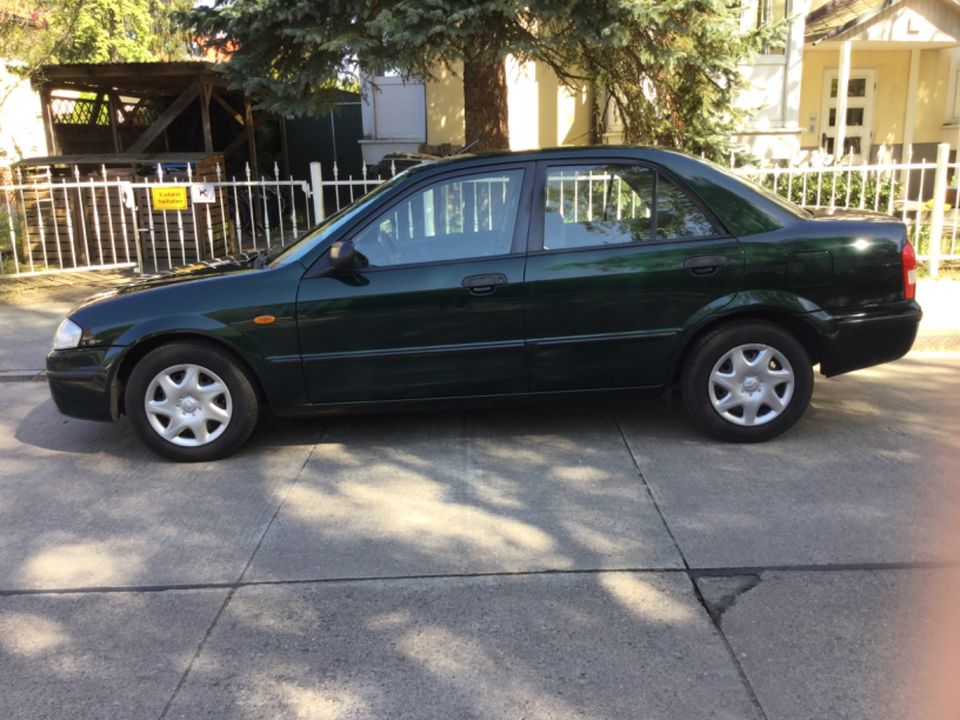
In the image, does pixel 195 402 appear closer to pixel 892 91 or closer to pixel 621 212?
pixel 621 212

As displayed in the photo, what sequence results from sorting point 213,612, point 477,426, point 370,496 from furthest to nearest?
point 477,426 < point 370,496 < point 213,612

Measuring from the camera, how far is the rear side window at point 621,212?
473cm

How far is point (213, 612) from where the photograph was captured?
3.31 metres

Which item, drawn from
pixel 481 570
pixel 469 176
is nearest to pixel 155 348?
pixel 469 176

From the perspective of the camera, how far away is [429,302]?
4605 mm

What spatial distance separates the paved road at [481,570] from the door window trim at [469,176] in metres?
1.12

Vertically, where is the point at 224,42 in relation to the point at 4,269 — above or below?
above

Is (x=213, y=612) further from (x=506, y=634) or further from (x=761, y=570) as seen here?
(x=761, y=570)

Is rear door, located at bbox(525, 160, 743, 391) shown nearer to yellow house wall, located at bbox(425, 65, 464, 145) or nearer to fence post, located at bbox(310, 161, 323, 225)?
fence post, located at bbox(310, 161, 323, 225)

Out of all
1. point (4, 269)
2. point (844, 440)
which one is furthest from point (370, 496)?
point (4, 269)

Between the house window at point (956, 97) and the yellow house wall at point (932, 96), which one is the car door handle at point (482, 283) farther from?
the yellow house wall at point (932, 96)

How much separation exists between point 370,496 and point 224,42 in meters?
5.67

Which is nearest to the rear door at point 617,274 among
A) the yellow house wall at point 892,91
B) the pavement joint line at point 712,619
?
the pavement joint line at point 712,619

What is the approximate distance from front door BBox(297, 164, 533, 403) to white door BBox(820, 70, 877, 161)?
1303 cm
